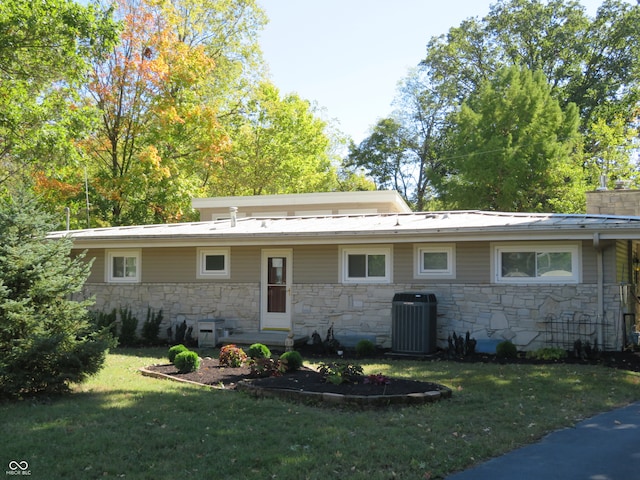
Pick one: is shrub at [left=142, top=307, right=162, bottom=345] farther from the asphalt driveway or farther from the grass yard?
the asphalt driveway

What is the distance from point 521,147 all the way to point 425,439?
21.7 metres

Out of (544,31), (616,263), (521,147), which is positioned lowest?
(616,263)

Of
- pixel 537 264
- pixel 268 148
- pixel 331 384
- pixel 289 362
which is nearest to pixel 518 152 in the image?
pixel 268 148

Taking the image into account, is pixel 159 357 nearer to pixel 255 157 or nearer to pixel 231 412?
pixel 231 412

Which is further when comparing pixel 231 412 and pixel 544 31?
pixel 544 31

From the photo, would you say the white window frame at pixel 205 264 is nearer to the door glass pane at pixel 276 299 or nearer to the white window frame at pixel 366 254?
the door glass pane at pixel 276 299

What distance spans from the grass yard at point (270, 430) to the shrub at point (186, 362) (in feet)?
1.96

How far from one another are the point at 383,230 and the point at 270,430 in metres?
6.45

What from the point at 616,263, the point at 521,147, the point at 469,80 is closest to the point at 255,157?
the point at 521,147

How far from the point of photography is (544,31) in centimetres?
3338

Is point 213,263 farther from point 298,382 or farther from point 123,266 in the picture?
point 298,382

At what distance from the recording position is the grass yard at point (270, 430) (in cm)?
468

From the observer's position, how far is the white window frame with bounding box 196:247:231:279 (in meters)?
13.6

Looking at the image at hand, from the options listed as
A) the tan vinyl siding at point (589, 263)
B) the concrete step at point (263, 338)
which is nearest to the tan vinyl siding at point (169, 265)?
the concrete step at point (263, 338)
